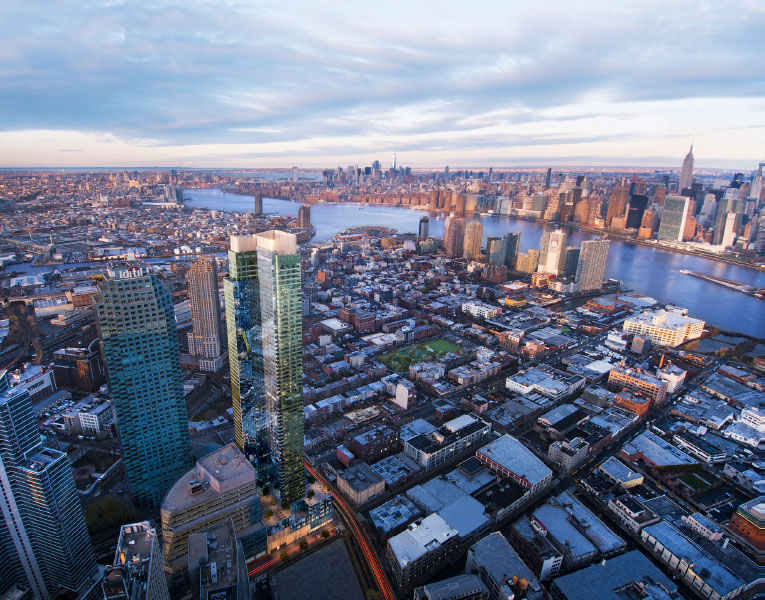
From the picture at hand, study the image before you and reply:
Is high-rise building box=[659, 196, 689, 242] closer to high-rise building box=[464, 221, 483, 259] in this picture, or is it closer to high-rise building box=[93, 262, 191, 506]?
high-rise building box=[464, 221, 483, 259]

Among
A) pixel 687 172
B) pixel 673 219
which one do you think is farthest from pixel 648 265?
pixel 687 172

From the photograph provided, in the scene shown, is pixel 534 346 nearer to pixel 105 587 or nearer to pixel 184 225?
pixel 105 587

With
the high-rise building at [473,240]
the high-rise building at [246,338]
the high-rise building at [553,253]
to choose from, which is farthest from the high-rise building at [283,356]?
the high-rise building at [473,240]

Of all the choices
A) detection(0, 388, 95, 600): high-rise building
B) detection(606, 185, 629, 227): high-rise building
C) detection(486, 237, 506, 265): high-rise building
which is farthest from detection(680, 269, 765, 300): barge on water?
detection(0, 388, 95, 600): high-rise building

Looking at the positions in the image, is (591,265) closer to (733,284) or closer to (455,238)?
(733,284)

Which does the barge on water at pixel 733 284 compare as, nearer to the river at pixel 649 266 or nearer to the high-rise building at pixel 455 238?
the river at pixel 649 266

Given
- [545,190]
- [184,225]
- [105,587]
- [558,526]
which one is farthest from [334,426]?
[545,190]
